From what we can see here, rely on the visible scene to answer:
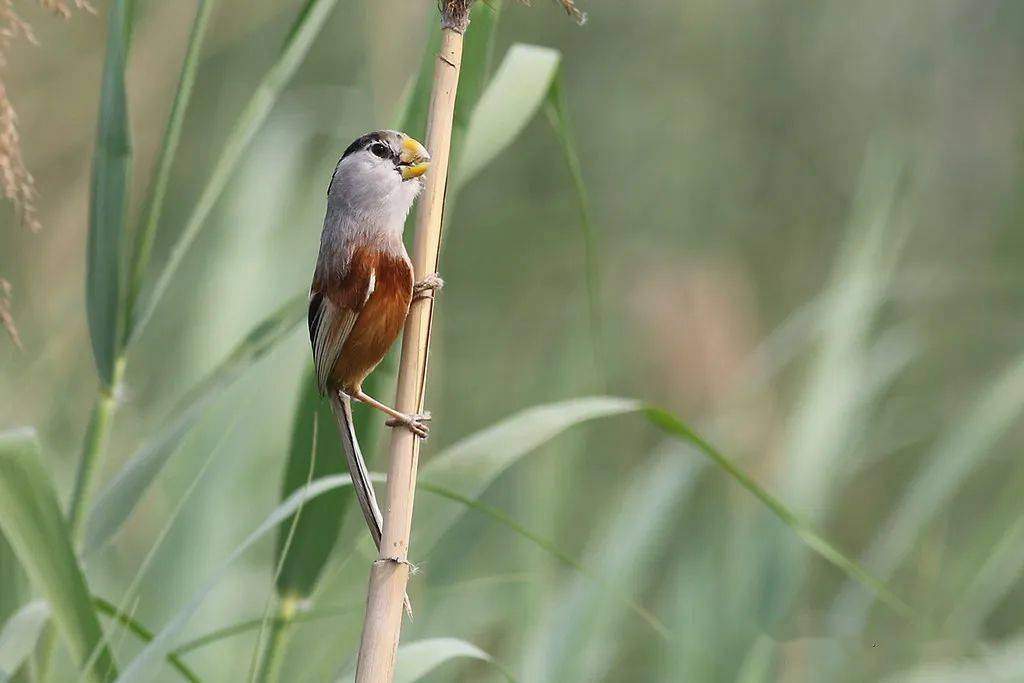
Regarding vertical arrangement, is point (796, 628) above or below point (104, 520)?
below

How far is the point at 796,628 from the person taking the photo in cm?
249

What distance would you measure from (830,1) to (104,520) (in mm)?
3131

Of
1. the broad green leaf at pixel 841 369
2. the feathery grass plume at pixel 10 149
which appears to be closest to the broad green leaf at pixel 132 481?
the feathery grass plume at pixel 10 149

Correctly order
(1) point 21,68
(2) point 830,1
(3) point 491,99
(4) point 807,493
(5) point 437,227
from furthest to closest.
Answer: (2) point 830,1
(1) point 21,68
(4) point 807,493
(3) point 491,99
(5) point 437,227

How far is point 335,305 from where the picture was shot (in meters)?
1.21

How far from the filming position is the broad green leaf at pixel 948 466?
201cm

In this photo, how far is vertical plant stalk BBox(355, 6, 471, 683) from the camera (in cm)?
101

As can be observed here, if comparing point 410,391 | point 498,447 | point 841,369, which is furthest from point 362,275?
point 841,369

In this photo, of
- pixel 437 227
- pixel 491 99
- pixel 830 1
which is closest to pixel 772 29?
pixel 830 1

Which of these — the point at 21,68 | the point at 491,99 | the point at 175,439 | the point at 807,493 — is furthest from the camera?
the point at 21,68

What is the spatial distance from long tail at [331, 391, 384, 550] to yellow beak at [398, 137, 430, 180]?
25 cm

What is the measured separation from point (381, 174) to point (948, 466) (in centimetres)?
130

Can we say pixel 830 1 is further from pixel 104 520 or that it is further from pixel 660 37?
pixel 104 520

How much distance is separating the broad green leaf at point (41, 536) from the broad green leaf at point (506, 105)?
551 mm
